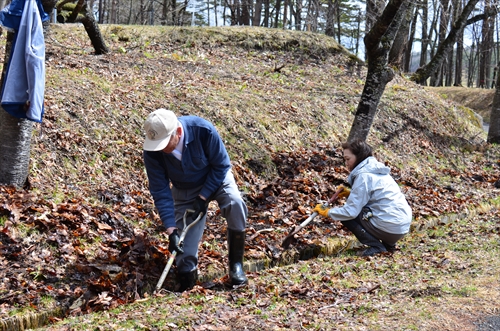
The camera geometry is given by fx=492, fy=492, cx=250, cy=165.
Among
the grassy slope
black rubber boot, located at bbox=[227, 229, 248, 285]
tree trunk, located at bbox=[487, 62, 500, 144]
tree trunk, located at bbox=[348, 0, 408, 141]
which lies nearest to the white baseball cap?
black rubber boot, located at bbox=[227, 229, 248, 285]

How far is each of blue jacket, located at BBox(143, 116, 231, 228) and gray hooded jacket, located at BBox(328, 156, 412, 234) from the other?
6.29 ft

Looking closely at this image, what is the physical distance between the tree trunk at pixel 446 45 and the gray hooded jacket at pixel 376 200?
10.3 m

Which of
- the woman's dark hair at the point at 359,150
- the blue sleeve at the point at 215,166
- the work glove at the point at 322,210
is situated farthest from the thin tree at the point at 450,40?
the blue sleeve at the point at 215,166

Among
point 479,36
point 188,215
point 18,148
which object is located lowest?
point 188,215

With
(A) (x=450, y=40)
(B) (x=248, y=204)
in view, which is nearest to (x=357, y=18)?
(A) (x=450, y=40)

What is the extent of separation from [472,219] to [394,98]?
5690 millimetres

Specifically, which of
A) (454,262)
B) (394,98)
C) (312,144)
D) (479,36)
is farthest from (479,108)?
(454,262)

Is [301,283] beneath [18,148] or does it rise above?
beneath

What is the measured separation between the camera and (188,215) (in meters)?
4.96

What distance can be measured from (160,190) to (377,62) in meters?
5.75

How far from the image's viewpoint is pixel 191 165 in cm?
472

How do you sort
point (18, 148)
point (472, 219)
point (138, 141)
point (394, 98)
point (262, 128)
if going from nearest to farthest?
point (18, 148) → point (138, 141) → point (472, 219) → point (262, 128) → point (394, 98)

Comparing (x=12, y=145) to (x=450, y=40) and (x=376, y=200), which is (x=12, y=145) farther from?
(x=450, y=40)

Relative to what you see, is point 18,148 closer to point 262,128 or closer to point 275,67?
point 262,128
